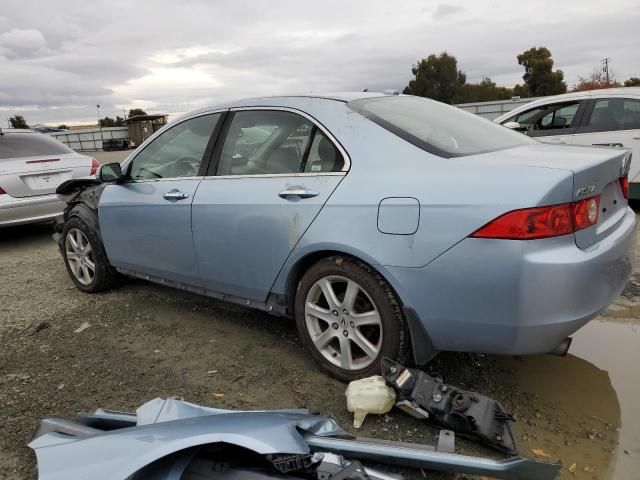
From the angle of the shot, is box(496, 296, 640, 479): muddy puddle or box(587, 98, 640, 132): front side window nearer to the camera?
box(496, 296, 640, 479): muddy puddle

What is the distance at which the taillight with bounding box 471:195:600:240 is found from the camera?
2186 millimetres

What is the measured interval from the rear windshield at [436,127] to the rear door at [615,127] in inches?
160

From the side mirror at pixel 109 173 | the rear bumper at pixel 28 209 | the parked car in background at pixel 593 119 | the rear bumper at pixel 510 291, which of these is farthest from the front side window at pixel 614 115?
the rear bumper at pixel 28 209

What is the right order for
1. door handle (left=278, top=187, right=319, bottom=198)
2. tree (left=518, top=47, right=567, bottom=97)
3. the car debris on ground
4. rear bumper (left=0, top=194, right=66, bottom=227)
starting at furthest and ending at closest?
tree (left=518, top=47, right=567, bottom=97)
rear bumper (left=0, top=194, right=66, bottom=227)
door handle (left=278, top=187, right=319, bottom=198)
the car debris on ground

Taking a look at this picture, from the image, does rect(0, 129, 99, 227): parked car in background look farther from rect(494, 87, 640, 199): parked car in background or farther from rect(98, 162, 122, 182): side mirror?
rect(494, 87, 640, 199): parked car in background

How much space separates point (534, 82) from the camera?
48375mm

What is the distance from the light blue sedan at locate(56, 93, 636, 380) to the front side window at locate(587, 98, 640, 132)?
420cm

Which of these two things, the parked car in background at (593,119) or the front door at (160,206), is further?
Result: the parked car in background at (593,119)

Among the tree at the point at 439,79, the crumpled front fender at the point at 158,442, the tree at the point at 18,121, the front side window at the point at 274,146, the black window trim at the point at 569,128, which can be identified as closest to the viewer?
the crumpled front fender at the point at 158,442

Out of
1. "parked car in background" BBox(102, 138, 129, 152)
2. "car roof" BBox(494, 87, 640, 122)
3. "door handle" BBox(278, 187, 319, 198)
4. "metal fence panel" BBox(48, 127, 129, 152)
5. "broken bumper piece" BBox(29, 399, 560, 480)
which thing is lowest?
"broken bumper piece" BBox(29, 399, 560, 480)

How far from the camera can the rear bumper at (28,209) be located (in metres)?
6.24

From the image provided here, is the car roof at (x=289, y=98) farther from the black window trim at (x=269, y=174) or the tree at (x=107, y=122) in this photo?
the tree at (x=107, y=122)

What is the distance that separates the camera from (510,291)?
7.30ft

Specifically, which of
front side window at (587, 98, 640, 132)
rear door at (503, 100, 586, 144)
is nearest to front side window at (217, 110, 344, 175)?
rear door at (503, 100, 586, 144)
